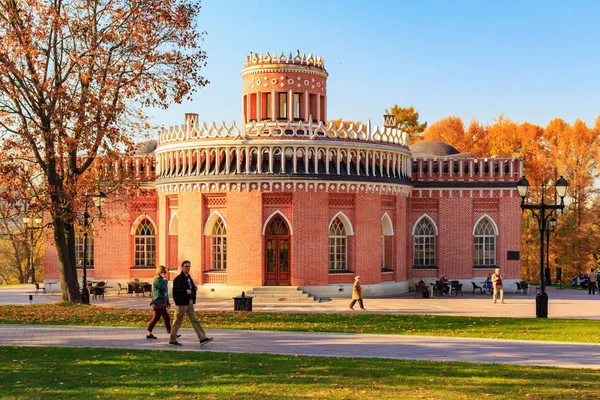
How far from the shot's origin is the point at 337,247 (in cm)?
3428

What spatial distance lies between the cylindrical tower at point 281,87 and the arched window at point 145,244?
24.2 feet

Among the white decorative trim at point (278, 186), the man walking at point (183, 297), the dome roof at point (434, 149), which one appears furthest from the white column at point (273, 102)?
the man walking at point (183, 297)

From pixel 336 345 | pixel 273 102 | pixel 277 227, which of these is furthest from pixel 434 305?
pixel 336 345

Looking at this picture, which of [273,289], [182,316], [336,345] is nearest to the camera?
[182,316]

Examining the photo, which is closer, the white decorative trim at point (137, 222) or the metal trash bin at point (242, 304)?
the metal trash bin at point (242, 304)

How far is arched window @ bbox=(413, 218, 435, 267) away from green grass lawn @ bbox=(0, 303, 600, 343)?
48.1 ft

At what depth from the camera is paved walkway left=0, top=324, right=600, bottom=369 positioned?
51.4 feet

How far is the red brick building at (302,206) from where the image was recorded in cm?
3312

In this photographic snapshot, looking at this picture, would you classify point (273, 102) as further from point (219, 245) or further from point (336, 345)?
point (336, 345)

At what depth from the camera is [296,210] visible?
33.1 m

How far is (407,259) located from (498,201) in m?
5.40

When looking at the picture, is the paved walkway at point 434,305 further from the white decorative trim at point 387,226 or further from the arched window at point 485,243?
the white decorative trim at point 387,226

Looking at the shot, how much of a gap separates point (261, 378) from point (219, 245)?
21.8m

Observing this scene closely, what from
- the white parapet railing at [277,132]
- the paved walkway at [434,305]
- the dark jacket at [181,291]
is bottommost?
the paved walkway at [434,305]
